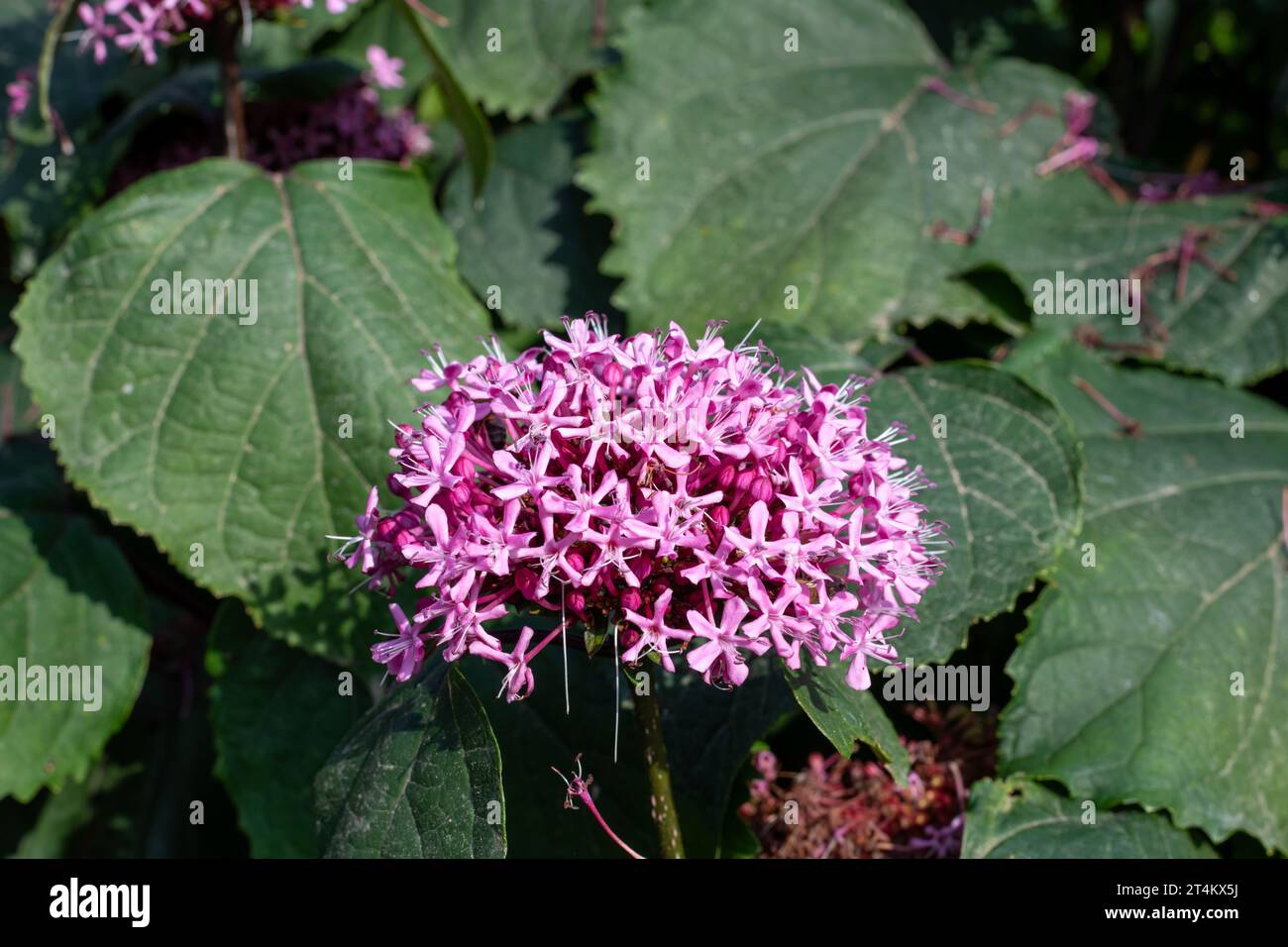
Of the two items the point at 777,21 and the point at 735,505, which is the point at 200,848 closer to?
the point at 735,505

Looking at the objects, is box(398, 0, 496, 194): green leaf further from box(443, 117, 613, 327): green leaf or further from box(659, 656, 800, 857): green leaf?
box(659, 656, 800, 857): green leaf

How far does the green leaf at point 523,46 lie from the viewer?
130 inches

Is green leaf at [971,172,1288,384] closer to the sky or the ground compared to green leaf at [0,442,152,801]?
closer to the sky

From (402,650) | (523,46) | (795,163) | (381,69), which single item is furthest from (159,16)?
(402,650)

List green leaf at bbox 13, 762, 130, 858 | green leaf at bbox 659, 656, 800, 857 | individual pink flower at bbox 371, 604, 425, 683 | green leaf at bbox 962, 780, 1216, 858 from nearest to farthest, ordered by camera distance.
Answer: individual pink flower at bbox 371, 604, 425, 683
green leaf at bbox 659, 656, 800, 857
green leaf at bbox 962, 780, 1216, 858
green leaf at bbox 13, 762, 130, 858

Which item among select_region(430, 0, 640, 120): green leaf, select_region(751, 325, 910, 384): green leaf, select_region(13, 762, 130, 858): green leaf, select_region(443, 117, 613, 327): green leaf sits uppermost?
select_region(430, 0, 640, 120): green leaf

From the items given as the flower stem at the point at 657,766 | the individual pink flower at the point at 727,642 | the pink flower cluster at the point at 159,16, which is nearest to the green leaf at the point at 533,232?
the pink flower cluster at the point at 159,16

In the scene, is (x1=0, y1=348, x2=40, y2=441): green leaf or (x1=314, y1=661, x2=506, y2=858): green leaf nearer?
(x1=314, y1=661, x2=506, y2=858): green leaf

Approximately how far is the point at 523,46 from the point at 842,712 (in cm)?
242

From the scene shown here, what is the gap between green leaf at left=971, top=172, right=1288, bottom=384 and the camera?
2746mm

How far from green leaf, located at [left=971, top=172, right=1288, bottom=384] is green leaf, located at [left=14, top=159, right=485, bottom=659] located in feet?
4.32

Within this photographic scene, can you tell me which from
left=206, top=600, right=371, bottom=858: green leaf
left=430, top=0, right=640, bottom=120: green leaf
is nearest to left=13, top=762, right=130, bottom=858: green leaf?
left=206, top=600, right=371, bottom=858: green leaf

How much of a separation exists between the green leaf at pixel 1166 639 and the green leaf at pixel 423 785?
3.36 feet
